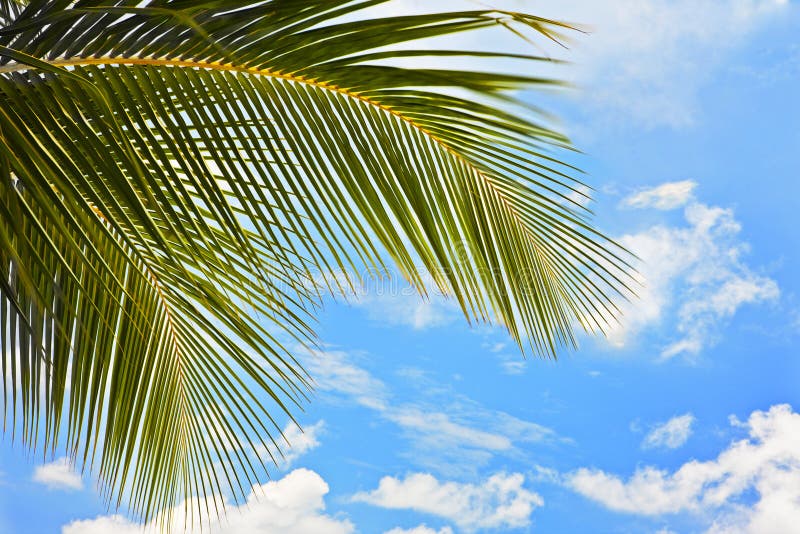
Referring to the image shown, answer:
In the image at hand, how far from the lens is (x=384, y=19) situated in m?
0.98

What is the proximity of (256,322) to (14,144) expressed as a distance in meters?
0.73

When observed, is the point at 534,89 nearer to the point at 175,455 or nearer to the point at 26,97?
the point at 26,97

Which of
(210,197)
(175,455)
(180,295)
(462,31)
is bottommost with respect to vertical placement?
(175,455)

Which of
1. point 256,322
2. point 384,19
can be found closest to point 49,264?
point 256,322

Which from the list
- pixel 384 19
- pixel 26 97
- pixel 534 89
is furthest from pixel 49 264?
pixel 534 89

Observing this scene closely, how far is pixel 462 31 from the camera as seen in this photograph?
3.22ft

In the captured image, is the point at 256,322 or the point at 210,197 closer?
the point at 210,197

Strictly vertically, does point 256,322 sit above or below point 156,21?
below

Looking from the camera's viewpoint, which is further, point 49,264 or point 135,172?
point 49,264

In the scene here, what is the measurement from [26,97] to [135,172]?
19 centimetres

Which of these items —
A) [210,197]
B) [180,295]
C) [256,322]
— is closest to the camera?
[210,197]

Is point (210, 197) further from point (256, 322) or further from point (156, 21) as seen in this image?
point (256, 322)

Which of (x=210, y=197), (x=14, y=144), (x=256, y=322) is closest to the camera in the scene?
(x=14, y=144)

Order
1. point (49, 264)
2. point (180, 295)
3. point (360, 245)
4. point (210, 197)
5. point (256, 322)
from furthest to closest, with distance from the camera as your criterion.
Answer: point (180, 295) → point (256, 322) → point (49, 264) → point (360, 245) → point (210, 197)
